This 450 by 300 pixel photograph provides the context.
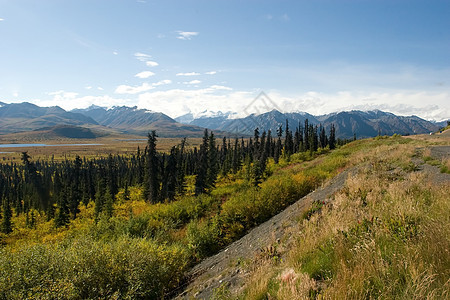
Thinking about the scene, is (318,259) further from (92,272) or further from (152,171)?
(152,171)

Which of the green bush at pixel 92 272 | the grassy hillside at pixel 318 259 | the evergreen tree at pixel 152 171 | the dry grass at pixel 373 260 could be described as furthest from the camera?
the evergreen tree at pixel 152 171

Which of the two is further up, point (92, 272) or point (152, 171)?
point (92, 272)

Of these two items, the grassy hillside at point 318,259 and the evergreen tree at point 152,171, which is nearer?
the grassy hillside at point 318,259

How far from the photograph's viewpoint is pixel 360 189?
9.29m

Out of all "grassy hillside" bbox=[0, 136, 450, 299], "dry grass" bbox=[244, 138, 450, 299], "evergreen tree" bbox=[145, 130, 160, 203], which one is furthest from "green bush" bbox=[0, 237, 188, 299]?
"evergreen tree" bbox=[145, 130, 160, 203]

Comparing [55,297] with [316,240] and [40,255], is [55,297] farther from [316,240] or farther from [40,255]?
[316,240]

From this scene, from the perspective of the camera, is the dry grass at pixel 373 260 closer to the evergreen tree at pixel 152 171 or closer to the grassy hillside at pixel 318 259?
the grassy hillside at pixel 318 259

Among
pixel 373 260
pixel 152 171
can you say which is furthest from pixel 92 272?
pixel 152 171

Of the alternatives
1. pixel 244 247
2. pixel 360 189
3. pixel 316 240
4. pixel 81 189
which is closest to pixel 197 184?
pixel 244 247

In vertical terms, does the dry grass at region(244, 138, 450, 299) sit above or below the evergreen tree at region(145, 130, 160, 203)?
above

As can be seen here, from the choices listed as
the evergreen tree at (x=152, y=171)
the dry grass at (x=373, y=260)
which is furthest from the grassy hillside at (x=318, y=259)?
the evergreen tree at (x=152, y=171)

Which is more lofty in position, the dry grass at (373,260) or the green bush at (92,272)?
the dry grass at (373,260)

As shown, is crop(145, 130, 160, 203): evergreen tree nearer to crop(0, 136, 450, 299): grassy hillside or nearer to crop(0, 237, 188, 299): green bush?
crop(0, 136, 450, 299): grassy hillside

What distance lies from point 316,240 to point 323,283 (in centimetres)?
151
